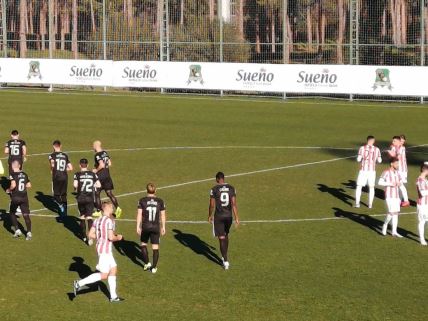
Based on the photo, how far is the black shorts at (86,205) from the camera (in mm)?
21906

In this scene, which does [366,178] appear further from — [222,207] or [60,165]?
[60,165]

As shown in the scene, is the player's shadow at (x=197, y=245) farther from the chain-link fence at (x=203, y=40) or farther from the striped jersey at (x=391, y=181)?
the chain-link fence at (x=203, y=40)

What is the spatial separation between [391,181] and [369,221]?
7.86 feet

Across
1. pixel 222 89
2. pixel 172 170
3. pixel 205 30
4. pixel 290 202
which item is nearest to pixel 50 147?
pixel 172 170

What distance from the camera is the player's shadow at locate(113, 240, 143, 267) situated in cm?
2034

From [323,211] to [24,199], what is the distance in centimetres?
849

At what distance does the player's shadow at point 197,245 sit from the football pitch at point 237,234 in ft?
0.16

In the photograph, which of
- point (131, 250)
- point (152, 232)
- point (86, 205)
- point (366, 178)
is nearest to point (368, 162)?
point (366, 178)

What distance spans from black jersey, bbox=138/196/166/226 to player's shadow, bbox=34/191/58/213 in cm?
736

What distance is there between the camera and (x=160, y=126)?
43438 mm

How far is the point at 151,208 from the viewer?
18656 mm

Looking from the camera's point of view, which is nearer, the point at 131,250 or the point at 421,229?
the point at 131,250

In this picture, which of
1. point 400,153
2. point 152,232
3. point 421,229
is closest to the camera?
point 152,232

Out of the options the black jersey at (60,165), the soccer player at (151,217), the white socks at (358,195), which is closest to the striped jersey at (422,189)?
the white socks at (358,195)
